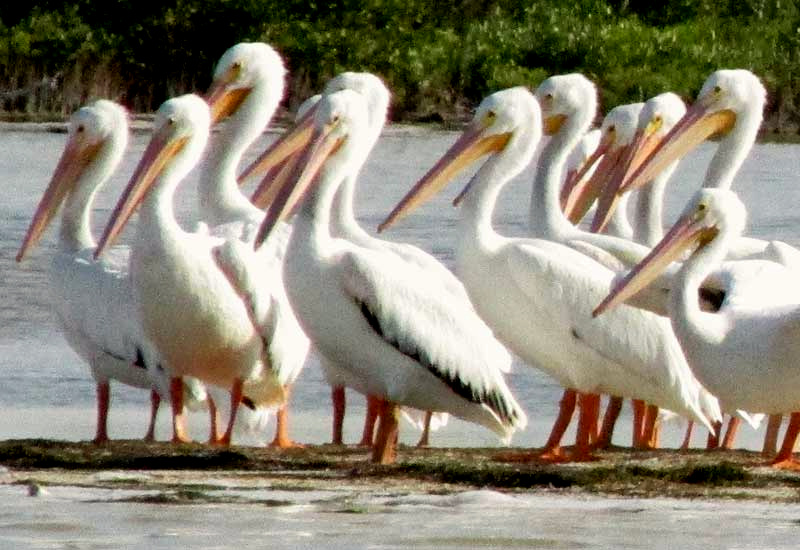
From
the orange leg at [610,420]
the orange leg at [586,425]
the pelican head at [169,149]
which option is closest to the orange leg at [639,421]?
the orange leg at [610,420]

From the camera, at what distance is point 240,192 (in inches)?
407

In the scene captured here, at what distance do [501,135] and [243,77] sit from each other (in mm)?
1868

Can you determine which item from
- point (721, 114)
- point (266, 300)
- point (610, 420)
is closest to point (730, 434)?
point (610, 420)

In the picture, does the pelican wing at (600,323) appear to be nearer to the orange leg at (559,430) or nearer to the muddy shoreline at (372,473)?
the orange leg at (559,430)

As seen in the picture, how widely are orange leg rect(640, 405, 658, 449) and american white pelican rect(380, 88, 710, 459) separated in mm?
750

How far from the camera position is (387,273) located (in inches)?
311

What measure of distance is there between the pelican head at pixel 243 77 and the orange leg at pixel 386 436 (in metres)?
2.76

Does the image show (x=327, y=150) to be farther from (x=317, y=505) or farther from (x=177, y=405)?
(x=317, y=505)

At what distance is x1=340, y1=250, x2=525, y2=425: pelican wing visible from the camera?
25.6 feet

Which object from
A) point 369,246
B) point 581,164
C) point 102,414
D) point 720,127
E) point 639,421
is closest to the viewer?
point 369,246

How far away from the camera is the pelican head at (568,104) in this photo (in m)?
10.2

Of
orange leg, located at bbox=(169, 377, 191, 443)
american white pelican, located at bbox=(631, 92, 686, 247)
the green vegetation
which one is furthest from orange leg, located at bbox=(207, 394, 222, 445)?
the green vegetation

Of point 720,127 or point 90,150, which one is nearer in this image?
point 90,150

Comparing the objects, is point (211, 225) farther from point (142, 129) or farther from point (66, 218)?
point (142, 129)
